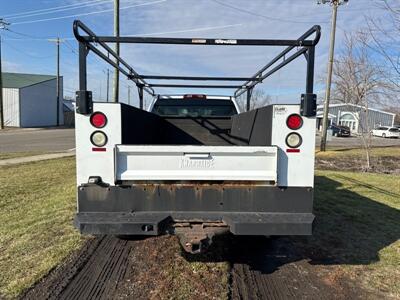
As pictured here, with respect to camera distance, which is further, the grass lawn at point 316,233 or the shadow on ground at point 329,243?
the shadow on ground at point 329,243

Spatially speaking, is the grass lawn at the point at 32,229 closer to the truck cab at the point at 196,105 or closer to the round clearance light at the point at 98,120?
the round clearance light at the point at 98,120

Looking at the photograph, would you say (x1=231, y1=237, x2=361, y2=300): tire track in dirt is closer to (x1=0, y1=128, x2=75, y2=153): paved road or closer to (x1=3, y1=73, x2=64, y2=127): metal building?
(x1=0, y1=128, x2=75, y2=153): paved road

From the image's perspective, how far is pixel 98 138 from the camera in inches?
138

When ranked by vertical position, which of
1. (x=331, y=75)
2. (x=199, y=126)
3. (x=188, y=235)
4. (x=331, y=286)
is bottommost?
(x=331, y=286)

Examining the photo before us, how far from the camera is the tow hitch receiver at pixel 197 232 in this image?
3.47 metres

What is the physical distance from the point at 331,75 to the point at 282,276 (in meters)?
19.9

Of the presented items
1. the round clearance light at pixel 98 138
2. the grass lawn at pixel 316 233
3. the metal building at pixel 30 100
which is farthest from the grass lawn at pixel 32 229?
the metal building at pixel 30 100

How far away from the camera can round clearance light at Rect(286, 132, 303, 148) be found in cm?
354

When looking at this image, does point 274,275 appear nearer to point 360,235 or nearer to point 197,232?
point 197,232

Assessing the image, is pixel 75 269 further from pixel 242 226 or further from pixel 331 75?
pixel 331 75

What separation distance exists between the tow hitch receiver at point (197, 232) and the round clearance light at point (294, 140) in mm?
983

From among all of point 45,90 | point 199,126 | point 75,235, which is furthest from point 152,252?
point 45,90

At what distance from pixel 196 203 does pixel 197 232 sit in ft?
0.89

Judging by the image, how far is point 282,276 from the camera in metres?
4.00
